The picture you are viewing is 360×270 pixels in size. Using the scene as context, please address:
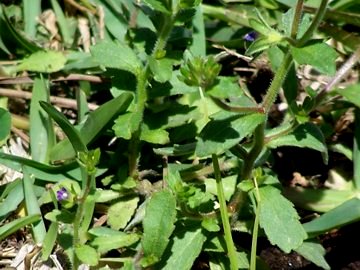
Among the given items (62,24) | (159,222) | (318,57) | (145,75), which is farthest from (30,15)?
(318,57)

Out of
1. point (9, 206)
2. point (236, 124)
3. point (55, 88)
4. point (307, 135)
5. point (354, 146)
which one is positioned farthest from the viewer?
point (55, 88)

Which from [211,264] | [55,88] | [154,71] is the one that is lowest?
[211,264]

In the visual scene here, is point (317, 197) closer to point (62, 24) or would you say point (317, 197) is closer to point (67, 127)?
point (67, 127)

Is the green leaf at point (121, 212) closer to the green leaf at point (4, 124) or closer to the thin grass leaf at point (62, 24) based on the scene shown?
the green leaf at point (4, 124)

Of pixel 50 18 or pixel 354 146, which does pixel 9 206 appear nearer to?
pixel 50 18

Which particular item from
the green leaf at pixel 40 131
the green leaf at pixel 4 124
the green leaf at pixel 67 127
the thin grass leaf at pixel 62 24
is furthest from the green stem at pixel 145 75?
the thin grass leaf at pixel 62 24

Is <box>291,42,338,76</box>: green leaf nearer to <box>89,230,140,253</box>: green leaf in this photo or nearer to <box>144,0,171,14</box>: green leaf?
<box>144,0,171,14</box>: green leaf

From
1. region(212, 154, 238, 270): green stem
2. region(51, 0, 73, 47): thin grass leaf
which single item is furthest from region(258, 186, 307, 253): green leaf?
region(51, 0, 73, 47): thin grass leaf

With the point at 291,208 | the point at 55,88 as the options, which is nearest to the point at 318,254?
the point at 291,208
